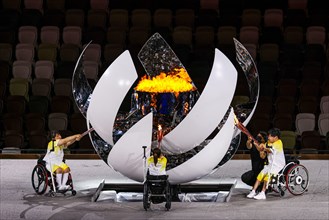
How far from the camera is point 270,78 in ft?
50.8

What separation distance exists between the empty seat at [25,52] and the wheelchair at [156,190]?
5.93 metres

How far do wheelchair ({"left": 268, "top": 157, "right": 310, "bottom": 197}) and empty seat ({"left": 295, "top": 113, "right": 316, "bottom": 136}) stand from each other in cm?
285

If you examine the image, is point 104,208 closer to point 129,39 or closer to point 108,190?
point 108,190

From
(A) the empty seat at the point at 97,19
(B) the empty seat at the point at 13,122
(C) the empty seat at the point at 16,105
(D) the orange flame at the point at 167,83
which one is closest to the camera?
(D) the orange flame at the point at 167,83

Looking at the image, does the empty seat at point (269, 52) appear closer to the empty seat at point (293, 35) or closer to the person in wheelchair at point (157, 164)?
the empty seat at point (293, 35)

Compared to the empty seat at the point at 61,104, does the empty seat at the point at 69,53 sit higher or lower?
higher

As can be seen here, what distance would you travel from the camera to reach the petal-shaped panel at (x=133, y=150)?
1077 centimetres

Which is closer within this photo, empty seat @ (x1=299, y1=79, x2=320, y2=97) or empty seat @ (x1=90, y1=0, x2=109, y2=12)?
empty seat @ (x1=299, y1=79, x2=320, y2=97)

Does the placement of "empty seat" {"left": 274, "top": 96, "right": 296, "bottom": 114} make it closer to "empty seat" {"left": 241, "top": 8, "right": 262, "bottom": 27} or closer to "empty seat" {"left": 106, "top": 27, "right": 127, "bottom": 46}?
"empty seat" {"left": 241, "top": 8, "right": 262, "bottom": 27}

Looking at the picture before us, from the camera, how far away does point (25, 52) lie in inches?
639

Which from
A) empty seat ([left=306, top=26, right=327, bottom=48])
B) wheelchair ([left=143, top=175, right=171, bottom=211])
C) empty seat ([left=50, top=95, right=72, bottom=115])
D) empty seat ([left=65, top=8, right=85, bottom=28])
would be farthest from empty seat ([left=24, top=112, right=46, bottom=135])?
empty seat ([left=306, top=26, right=327, bottom=48])

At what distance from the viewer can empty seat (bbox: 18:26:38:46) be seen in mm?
16625

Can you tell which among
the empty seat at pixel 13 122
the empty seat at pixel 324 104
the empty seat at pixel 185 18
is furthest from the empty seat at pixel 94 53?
the empty seat at pixel 324 104

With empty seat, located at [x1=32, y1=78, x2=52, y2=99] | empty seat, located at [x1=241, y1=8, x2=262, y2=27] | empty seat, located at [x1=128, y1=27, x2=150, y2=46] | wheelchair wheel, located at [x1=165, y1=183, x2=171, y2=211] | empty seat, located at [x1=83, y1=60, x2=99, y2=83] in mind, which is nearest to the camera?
wheelchair wheel, located at [x1=165, y1=183, x2=171, y2=211]
